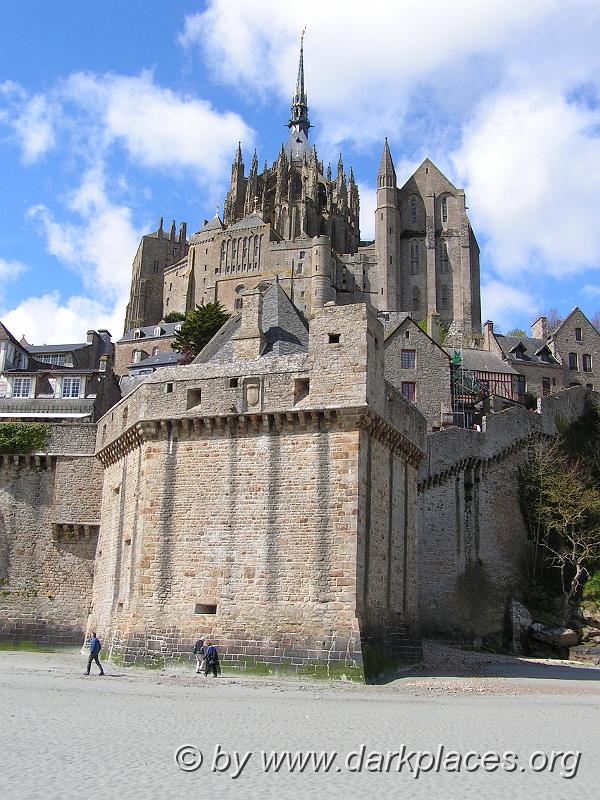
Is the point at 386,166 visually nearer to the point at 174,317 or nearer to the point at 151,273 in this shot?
the point at 174,317

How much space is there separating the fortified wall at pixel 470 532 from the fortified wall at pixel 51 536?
15.0m

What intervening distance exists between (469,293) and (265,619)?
82518 mm

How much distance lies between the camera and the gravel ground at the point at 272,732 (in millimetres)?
9188

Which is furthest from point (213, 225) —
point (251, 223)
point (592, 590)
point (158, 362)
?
point (592, 590)

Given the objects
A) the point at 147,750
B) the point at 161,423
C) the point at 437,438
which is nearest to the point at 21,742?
the point at 147,750

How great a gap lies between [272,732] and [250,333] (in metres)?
14.7

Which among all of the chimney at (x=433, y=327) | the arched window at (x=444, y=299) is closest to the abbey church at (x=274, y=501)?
the chimney at (x=433, y=327)

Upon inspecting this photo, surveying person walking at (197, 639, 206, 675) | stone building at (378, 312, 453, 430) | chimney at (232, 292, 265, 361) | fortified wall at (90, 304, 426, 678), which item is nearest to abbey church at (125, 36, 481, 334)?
stone building at (378, 312, 453, 430)

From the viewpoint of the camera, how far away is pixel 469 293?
325ft

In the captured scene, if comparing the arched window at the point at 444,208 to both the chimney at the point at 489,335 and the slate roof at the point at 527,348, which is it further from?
the slate roof at the point at 527,348

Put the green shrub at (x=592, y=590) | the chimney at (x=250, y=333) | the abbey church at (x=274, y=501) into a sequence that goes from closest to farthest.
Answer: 1. the abbey church at (x=274, y=501)
2. the chimney at (x=250, y=333)
3. the green shrub at (x=592, y=590)

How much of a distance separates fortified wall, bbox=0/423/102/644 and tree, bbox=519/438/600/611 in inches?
903

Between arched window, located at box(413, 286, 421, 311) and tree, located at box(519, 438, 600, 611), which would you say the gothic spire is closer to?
arched window, located at box(413, 286, 421, 311)

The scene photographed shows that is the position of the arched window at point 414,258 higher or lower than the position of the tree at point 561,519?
higher
